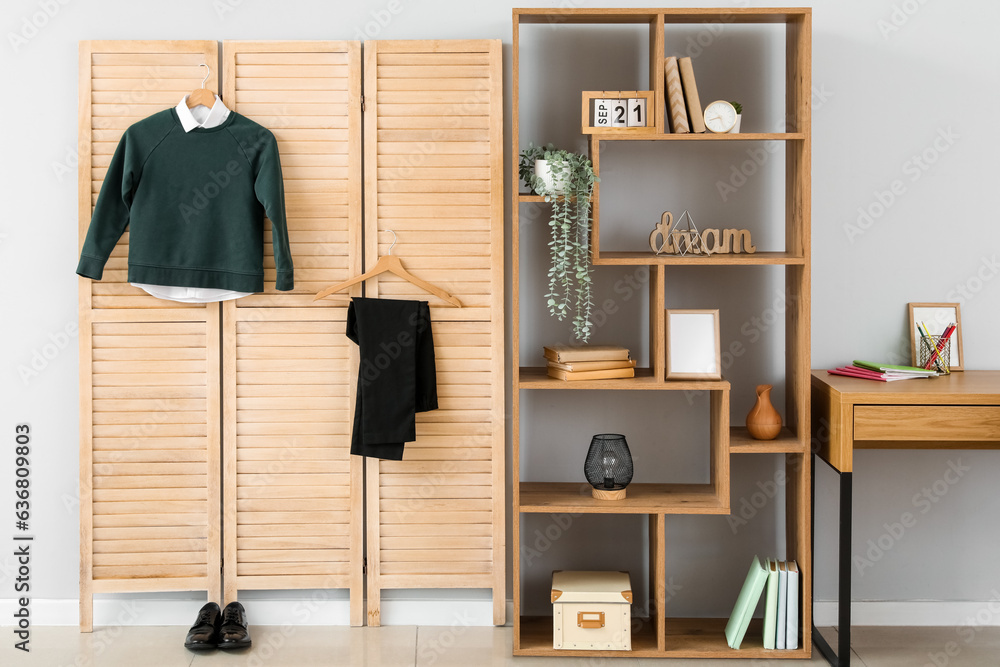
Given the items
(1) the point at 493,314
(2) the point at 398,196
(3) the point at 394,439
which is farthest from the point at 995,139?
(3) the point at 394,439

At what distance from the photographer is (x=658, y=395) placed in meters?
2.70

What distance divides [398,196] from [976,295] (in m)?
1.93

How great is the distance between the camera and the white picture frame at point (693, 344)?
2.41 meters

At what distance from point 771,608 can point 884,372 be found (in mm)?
795

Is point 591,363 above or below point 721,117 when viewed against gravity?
below

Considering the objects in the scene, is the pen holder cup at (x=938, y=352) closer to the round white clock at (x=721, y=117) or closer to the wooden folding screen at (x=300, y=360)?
the round white clock at (x=721, y=117)

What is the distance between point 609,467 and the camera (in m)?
2.44

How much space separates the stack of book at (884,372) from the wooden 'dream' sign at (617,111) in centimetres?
98

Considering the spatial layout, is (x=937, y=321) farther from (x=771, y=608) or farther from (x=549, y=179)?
(x=549, y=179)

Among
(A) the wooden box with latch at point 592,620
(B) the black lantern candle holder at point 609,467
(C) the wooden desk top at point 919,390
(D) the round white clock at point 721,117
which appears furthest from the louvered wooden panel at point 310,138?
(C) the wooden desk top at point 919,390

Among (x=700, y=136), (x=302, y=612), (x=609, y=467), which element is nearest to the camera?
(x=700, y=136)

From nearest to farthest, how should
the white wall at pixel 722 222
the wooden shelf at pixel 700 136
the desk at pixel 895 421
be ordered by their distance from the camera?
the desk at pixel 895 421 → the wooden shelf at pixel 700 136 → the white wall at pixel 722 222

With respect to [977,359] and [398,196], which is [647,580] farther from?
[398,196]

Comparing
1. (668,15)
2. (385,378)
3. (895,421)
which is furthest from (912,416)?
(385,378)
